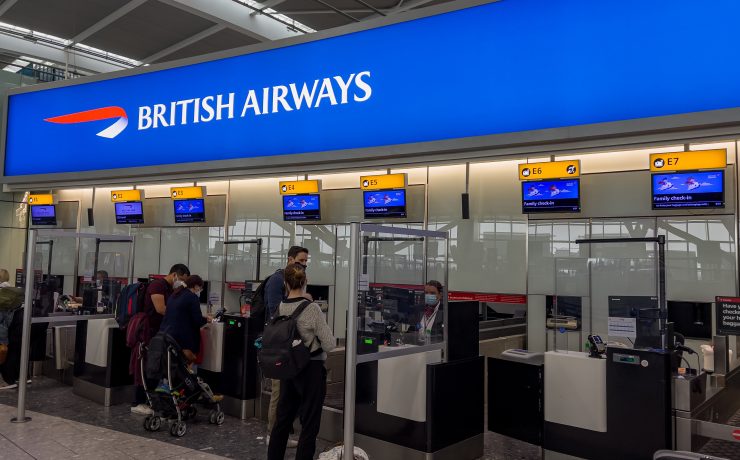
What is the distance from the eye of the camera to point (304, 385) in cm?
373

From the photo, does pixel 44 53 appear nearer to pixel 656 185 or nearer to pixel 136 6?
pixel 136 6

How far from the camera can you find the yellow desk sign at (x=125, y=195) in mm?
10133

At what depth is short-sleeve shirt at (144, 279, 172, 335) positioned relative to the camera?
562 centimetres

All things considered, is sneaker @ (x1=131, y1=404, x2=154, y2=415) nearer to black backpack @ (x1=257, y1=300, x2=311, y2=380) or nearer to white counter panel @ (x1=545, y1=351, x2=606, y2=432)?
black backpack @ (x1=257, y1=300, x2=311, y2=380)

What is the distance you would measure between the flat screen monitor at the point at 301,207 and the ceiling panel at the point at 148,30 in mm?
5253

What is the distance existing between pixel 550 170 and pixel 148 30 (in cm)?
955

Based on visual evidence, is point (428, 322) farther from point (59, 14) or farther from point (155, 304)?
point (59, 14)

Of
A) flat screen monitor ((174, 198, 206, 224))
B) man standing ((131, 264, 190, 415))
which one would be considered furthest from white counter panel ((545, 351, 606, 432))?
flat screen monitor ((174, 198, 206, 224))

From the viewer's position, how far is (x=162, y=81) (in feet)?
26.1

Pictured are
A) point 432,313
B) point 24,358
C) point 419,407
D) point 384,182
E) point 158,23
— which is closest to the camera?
point 419,407

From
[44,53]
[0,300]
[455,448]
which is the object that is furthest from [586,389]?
[44,53]

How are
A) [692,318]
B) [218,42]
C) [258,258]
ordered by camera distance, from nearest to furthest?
[692,318], [258,258], [218,42]

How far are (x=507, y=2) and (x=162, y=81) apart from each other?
4.83 meters

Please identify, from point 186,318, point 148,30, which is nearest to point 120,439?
point 186,318
